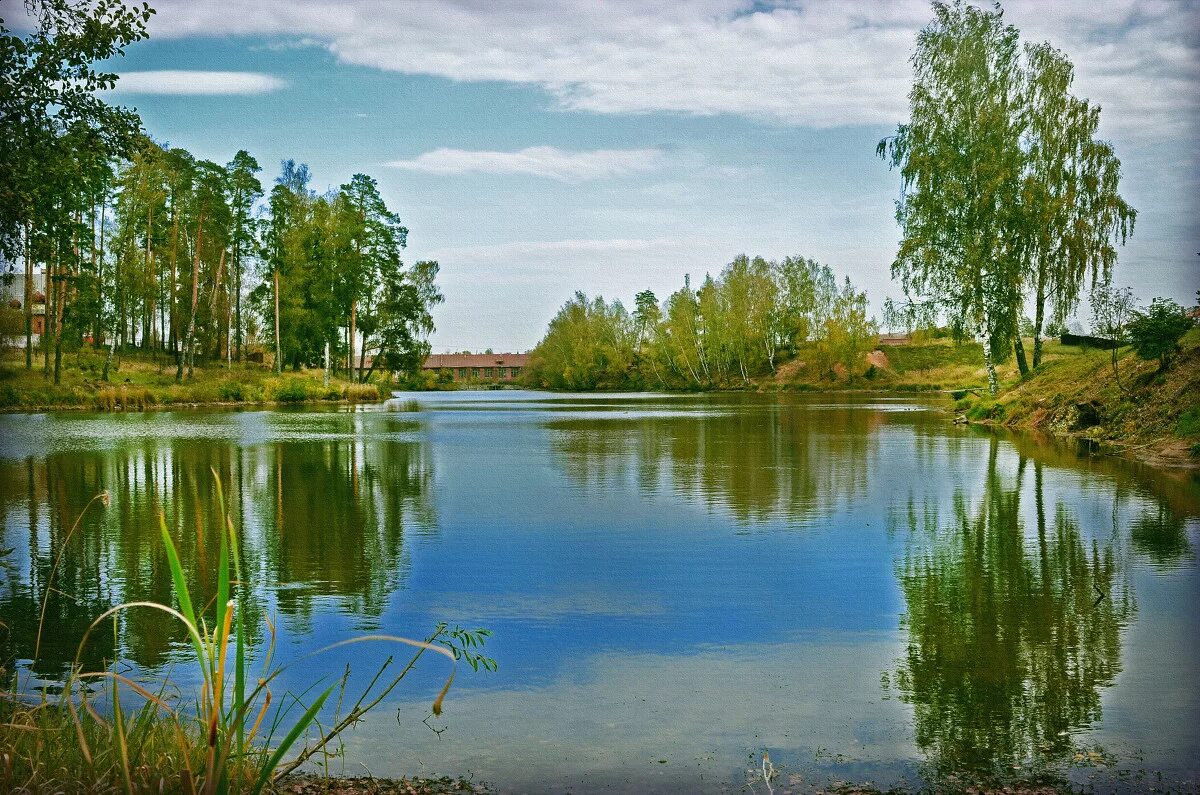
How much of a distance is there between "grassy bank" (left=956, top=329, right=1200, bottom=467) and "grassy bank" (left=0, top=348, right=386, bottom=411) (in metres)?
38.9

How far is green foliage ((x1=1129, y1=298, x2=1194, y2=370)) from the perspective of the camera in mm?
22547

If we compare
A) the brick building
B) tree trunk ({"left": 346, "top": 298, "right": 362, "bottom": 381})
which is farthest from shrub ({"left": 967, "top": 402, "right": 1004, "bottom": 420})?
the brick building

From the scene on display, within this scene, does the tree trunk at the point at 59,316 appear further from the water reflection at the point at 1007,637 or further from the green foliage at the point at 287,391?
the water reflection at the point at 1007,637

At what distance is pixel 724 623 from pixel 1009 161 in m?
31.9

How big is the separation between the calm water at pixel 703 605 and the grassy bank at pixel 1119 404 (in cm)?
265

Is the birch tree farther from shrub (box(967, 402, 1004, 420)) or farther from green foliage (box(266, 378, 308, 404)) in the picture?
green foliage (box(266, 378, 308, 404))

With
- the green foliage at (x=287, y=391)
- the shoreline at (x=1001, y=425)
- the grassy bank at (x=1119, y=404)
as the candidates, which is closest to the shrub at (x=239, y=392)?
the shoreline at (x=1001, y=425)

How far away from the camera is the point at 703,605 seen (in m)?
8.66

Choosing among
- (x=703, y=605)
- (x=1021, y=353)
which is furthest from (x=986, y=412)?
(x=703, y=605)

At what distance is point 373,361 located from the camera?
7800cm

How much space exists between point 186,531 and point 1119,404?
21.6m

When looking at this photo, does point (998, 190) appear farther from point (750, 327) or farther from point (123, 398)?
point (750, 327)

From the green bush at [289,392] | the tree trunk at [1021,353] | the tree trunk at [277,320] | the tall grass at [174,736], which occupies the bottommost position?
the tall grass at [174,736]

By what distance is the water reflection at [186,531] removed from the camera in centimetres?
800
